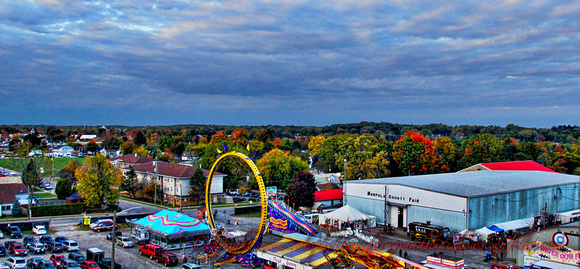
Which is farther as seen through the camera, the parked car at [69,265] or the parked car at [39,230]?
the parked car at [39,230]

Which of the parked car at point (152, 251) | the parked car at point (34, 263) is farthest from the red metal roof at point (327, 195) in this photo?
the parked car at point (34, 263)

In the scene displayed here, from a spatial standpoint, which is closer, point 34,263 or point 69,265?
point 69,265

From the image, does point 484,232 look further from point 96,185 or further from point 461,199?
point 96,185

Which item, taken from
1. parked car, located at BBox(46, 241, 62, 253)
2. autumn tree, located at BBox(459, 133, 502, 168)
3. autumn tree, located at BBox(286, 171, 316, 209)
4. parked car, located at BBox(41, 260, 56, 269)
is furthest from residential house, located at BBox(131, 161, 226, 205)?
autumn tree, located at BBox(459, 133, 502, 168)

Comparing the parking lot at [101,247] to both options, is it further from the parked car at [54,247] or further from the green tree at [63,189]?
the green tree at [63,189]

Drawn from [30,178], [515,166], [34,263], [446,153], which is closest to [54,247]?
[34,263]

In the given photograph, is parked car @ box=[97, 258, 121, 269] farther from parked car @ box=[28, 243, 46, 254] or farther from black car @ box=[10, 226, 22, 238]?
black car @ box=[10, 226, 22, 238]
